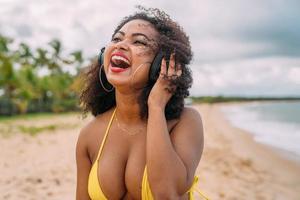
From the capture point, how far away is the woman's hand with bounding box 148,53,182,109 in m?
1.96

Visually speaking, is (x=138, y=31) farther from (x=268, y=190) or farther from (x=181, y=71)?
(x=268, y=190)

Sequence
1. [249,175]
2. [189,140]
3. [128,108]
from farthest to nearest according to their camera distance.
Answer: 1. [249,175]
2. [128,108]
3. [189,140]

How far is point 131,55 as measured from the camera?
1.98 m

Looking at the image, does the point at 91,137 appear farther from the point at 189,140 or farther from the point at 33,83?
the point at 33,83

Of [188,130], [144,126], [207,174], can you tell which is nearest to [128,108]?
[144,126]

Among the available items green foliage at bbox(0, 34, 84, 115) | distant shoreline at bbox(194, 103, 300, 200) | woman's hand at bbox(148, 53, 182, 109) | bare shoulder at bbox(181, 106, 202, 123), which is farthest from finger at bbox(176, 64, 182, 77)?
green foliage at bbox(0, 34, 84, 115)

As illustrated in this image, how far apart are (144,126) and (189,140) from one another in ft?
1.04

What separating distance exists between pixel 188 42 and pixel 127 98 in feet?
1.58

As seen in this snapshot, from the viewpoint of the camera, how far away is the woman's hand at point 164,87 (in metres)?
1.96

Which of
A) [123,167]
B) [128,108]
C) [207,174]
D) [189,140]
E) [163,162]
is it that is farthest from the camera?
[207,174]

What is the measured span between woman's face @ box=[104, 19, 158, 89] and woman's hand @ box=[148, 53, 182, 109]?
84mm

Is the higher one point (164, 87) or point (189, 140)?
point (164, 87)

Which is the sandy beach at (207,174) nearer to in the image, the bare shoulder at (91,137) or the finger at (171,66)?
the bare shoulder at (91,137)

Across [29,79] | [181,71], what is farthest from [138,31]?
[29,79]
